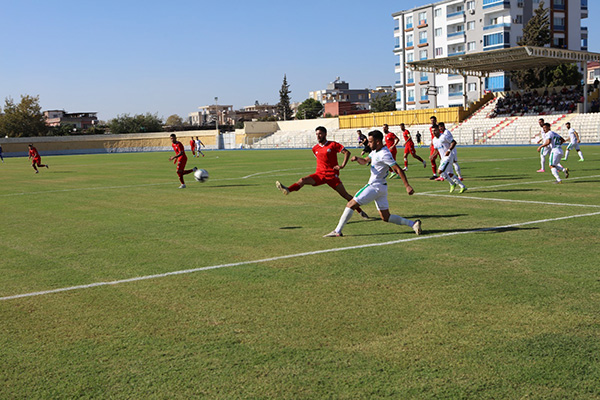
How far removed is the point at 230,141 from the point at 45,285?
299ft

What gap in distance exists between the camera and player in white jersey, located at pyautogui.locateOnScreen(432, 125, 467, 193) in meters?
17.1

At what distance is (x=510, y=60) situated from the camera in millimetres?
57812

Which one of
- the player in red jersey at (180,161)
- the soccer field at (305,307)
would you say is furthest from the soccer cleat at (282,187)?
the player in red jersey at (180,161)

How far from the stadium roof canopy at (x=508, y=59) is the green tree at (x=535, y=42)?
403 inches

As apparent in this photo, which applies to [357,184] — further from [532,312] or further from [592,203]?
[532,312]

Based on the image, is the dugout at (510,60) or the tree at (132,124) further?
the tree at (132,124)

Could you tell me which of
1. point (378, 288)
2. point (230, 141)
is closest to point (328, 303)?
point (378, 288)

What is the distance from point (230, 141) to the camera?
9800cm

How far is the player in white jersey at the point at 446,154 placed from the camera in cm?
1708

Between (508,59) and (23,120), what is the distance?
93629 mm

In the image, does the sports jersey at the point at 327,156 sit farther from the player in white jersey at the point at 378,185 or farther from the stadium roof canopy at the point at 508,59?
the stadium roof canopy at the point at 508,59

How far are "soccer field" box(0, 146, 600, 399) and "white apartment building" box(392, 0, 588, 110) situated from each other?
223 ft

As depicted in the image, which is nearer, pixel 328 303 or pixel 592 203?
pixel 328 303

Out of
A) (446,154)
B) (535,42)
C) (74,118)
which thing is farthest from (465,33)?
(74,118)
